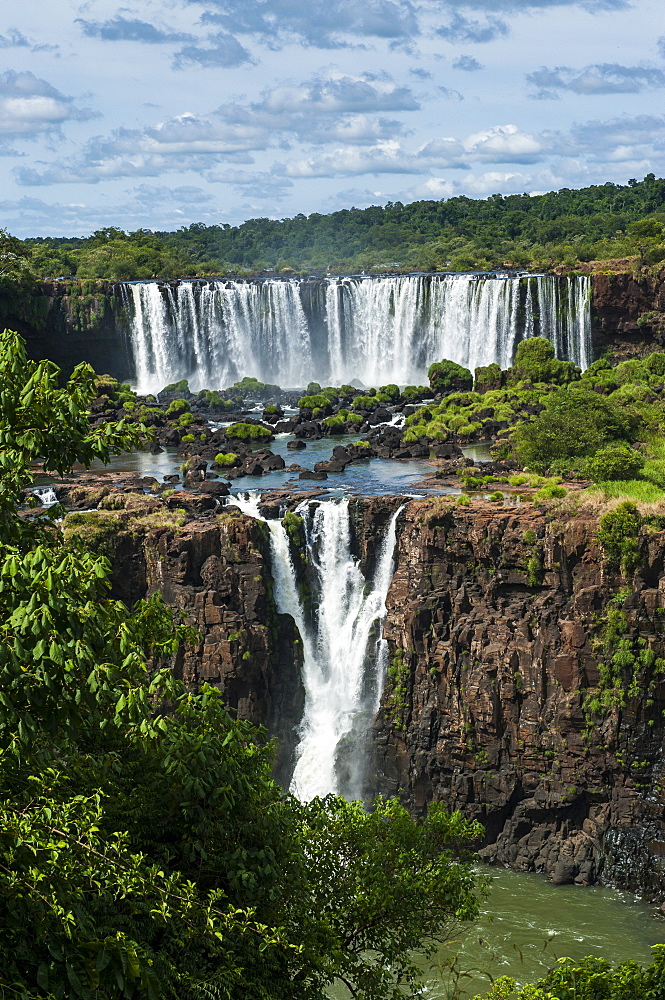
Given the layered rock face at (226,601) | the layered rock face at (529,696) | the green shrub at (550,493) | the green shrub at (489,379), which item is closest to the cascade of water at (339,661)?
the layered rock face at (226,601)

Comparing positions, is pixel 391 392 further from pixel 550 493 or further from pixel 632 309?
pixel 550 493

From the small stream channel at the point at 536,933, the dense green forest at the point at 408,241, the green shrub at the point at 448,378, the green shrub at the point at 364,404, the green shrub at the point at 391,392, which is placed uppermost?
the dense green forest at the point at 408,241

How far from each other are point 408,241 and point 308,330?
40889mm

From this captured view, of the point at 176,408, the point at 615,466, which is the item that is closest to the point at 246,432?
the point at 176,408

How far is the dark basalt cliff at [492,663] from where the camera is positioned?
Result: 28.2m

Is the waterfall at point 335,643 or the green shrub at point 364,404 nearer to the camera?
the waterfall at point 335,643

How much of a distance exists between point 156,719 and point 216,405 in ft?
155

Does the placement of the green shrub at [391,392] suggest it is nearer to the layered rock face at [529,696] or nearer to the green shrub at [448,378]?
the green shrub at [448,378]

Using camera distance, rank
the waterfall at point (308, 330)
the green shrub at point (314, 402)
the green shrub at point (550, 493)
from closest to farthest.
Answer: the green shrub at point (550, 493)
the green shrub at point (314, 402)
the waterfall at point (308, 330)

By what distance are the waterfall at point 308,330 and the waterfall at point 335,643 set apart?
29.9 metres

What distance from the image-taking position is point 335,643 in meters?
32.7

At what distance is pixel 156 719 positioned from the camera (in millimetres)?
10945

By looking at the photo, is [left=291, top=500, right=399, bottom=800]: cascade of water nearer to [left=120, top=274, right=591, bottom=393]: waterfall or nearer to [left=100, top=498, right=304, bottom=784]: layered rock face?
[left=100, top=498, right=304, bottom=784]: layered rock face

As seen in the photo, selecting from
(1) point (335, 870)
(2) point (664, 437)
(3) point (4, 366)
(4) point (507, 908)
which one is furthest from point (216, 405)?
(3) point (4, 366)
